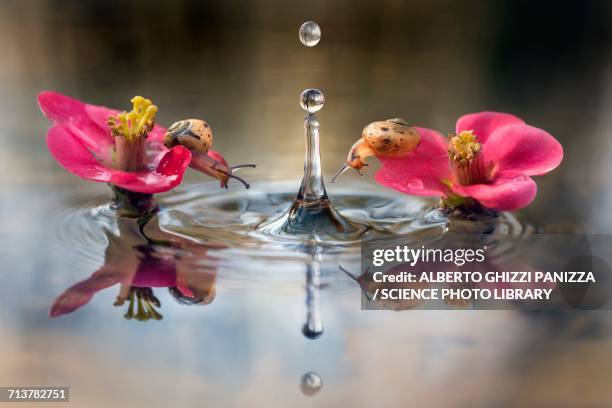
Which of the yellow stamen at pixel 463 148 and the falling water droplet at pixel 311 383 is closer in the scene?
the falling water droplet at pixel 311 383

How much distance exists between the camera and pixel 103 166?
25.3 inches

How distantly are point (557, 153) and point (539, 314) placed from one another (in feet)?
0.51

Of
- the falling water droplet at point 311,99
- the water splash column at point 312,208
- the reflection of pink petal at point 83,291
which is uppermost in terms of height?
the falling water droplet at point 311,99

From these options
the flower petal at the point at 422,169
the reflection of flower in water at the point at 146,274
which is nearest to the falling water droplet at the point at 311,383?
the reflection of flower in water at the point at 146,274

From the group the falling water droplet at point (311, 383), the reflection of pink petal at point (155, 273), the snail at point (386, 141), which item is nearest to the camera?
the falling water droplet at point (311, 383)

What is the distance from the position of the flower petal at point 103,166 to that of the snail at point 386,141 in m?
0.13

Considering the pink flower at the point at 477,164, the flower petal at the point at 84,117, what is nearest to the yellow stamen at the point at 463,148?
the pink flower at the point at 477,164

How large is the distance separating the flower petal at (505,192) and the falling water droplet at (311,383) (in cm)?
22

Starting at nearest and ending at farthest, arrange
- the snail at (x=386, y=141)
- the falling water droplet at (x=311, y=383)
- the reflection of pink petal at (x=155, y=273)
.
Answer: the falling water droplet at (x=311, y=383)
the reflection of pink petal at (x=155, y=273)
the snail at (x=386, y=141)

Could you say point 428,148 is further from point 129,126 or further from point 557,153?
point 129,126

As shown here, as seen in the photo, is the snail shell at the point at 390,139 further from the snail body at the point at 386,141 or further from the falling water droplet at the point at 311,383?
the falling water droplet at the point at 311,383

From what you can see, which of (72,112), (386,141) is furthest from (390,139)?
(72,112)

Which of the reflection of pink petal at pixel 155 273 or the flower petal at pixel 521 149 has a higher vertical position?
the flower petal at pixel 521 149

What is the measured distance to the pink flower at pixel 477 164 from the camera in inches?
24.0
